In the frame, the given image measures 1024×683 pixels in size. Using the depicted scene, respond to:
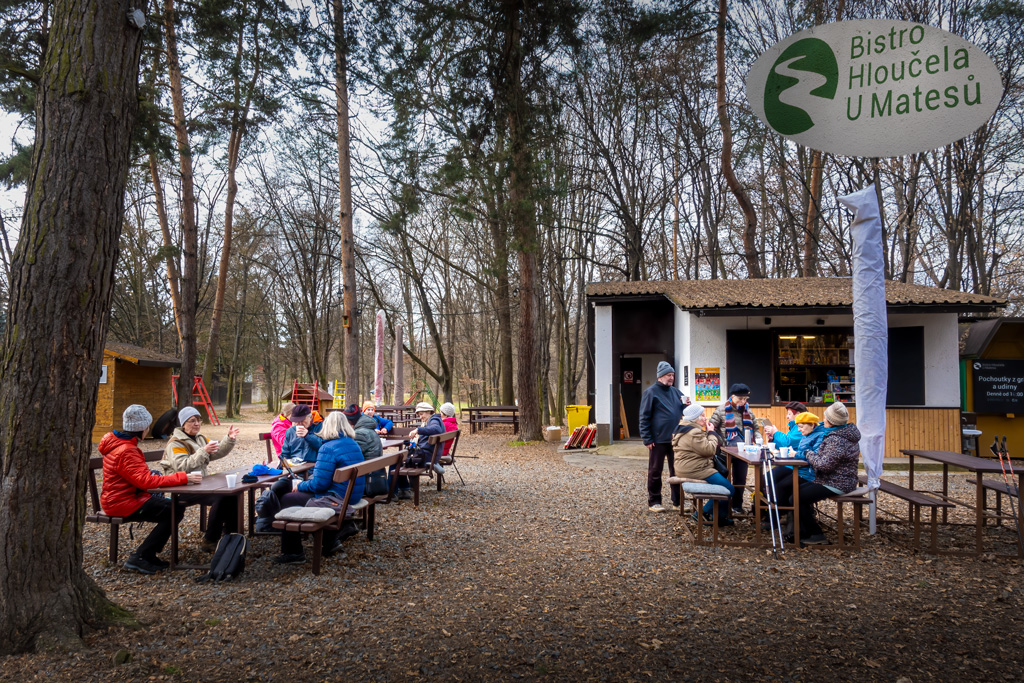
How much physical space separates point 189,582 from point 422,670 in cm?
245

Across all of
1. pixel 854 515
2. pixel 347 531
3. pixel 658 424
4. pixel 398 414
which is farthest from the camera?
pixel 398 414

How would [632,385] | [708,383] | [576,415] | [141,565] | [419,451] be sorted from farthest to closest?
[632,385], [576,415], [708,383], [419,451], [141,565]

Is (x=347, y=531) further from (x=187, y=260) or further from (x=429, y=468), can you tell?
(x=187, y=260)

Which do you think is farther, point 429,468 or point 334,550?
point 429,468

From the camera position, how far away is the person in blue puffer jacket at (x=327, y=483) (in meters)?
5.61

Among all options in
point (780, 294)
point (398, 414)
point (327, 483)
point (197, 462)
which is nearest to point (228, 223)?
point (398, 414)

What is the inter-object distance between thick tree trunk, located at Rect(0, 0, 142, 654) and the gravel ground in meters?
0.37

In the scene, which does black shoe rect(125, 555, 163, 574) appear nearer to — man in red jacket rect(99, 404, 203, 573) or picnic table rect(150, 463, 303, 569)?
man in red jacket rect(99, 404, 203, 573)

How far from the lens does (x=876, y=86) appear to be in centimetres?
392

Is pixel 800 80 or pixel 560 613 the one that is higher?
pixel 800 80

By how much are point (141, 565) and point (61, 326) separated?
Answer: 2.48 metres

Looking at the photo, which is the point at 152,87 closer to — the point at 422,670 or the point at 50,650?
the point at 50,650

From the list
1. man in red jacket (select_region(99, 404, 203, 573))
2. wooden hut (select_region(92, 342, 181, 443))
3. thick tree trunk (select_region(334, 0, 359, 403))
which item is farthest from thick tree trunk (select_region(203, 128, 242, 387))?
man in red jacket (select_region(99, 404, 203, 573))

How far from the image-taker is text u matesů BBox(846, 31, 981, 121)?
152 inches
